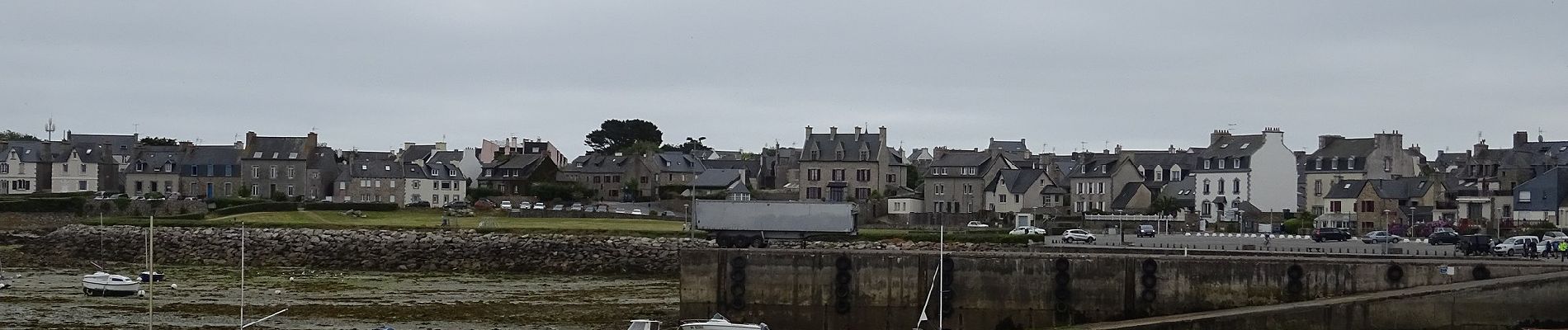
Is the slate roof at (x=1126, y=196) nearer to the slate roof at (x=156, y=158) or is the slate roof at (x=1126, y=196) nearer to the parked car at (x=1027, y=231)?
the parked car at (x=1027, y=231)

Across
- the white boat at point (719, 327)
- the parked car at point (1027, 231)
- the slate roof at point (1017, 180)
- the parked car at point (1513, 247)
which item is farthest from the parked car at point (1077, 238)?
the white boat at point (719, 327)

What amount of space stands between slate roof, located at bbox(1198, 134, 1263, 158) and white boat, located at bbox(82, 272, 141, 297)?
5977cm

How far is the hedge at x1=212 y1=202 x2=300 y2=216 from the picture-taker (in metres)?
86.9

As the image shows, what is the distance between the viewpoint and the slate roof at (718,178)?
11144 cm

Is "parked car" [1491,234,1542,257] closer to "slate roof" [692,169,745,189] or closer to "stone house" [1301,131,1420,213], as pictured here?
A: "stone house" [1301,131,1420,213]

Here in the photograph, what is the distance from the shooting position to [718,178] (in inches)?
4439

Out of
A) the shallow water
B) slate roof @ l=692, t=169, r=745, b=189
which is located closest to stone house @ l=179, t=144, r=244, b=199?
slate roof @ l=692, t=169, r=745, b=189

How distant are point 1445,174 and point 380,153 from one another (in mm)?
72200

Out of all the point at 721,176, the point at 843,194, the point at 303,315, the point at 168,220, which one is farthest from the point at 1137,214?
the point at 303,315

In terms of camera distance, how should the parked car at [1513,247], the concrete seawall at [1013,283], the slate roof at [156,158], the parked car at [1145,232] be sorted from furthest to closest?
the slate roof at [156,158] < the parked car at [1145,232] < the parked car at [1513,247] < the concrete seawall at [1013,283]

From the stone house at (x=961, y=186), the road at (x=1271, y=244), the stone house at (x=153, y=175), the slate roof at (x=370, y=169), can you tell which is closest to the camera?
the road at (x=1271, y=244)

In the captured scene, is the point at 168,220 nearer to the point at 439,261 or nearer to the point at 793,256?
the point at 439,261

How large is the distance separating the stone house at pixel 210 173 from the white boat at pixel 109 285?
A: 58450 millimetres

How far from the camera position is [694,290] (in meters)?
42.4
